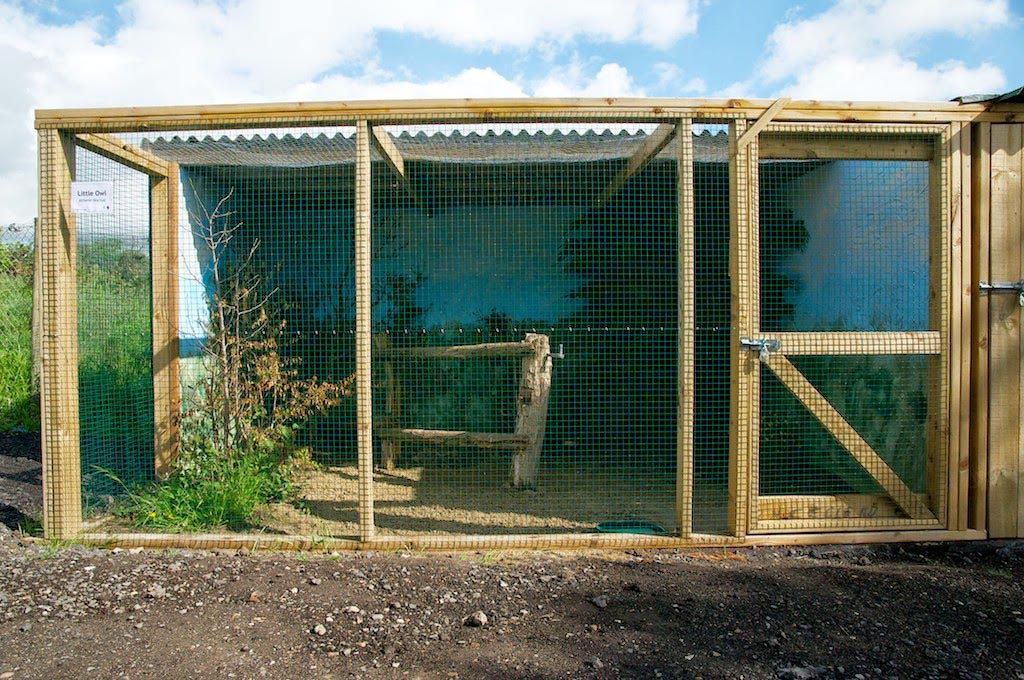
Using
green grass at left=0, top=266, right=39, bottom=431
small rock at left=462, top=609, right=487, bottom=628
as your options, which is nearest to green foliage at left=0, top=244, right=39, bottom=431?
green grass at left=0, top=266, right=39, bottom=431

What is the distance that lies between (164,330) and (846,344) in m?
4.22

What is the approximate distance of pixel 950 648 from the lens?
2.63 m

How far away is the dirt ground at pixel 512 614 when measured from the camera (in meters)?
2.50

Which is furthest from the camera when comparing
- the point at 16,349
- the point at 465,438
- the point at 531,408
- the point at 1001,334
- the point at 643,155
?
the point at 16,349

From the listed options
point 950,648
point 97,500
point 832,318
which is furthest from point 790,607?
point 97,500

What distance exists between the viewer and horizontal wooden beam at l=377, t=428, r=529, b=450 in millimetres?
5008

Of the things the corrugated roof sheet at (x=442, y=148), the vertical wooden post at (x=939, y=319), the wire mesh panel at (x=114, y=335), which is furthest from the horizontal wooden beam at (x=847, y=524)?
the wire mesh panel at (x=114, y=335)

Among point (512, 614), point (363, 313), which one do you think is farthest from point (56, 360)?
point (512, 614)

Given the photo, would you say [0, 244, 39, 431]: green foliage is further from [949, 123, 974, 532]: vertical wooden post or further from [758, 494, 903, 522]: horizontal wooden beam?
[949, 123, 974, 532]: vertical wooden post

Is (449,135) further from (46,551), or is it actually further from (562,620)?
(46,551)

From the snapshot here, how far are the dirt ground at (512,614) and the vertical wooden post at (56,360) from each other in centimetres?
22

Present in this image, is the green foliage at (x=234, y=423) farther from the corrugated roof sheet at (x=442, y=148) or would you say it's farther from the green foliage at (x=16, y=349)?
the green foliage at (x=16, y=349)

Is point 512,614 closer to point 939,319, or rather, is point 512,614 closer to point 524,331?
point 939,319

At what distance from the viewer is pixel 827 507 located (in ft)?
12.7
